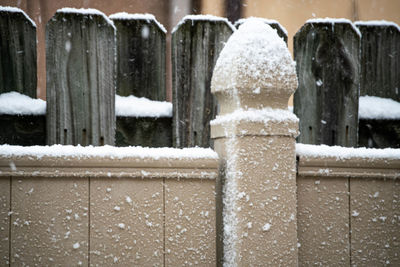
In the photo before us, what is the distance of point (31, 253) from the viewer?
152 cm

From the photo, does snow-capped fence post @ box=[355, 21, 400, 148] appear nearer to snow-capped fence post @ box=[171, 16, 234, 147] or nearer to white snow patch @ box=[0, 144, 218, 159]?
snow-capped fence post @ box=[171, 16, 234, 147]

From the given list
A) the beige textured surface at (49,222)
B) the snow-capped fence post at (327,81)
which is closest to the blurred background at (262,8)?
the snow-capped fence post at (327,81)

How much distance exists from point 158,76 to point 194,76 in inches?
7.7

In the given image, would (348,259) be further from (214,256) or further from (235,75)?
(235,75)

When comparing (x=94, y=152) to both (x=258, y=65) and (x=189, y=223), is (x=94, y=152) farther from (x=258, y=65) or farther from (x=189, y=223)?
(x=258, y=65)

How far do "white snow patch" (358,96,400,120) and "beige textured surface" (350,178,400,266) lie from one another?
500 mm

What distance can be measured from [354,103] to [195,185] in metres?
1.02

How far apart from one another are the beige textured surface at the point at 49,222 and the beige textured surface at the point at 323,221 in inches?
34.3

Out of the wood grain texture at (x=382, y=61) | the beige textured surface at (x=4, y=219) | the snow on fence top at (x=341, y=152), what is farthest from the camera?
the wood grain texture at (x=382, y=61)

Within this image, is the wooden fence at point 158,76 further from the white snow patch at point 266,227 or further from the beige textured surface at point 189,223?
the white snow patch at point 266,227

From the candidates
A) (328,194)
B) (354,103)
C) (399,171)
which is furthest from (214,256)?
(354,103)

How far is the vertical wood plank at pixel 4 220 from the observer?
4.96 ft

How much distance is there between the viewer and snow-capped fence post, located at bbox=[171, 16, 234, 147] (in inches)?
78.2

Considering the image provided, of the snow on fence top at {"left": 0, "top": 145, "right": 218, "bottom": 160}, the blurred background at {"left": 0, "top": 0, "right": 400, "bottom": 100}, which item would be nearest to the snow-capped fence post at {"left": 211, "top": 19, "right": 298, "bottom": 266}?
the snow on fence top at {"left": 0, "top": 145, "right": 218, "bottom": 160}
